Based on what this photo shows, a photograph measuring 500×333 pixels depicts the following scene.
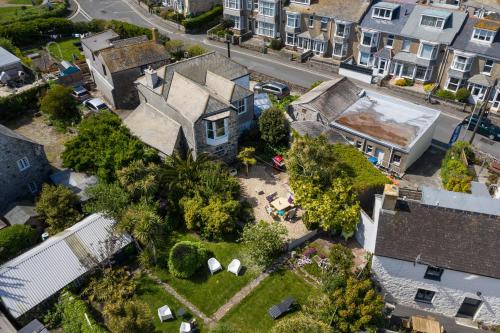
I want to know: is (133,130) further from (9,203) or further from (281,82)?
(281,82)

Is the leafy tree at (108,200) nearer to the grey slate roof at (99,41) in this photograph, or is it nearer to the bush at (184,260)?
the bush at (184,260)

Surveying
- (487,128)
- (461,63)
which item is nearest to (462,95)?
(461,63)

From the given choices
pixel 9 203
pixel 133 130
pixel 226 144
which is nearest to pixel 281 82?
pixel 226 144

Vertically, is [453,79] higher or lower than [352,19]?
lower

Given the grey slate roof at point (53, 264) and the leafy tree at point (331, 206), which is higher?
the leafy tree at point (331, 206)

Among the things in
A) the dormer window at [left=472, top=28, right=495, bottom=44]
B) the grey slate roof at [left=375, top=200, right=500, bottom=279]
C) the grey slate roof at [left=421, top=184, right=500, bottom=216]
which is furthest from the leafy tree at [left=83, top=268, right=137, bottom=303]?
the dormer window at [left=472, top=28, right=495, bottom=44]

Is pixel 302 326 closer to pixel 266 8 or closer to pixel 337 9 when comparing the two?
pixel 337 9

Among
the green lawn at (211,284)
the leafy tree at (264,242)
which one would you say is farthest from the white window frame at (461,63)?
the green lawn at (211,284)
